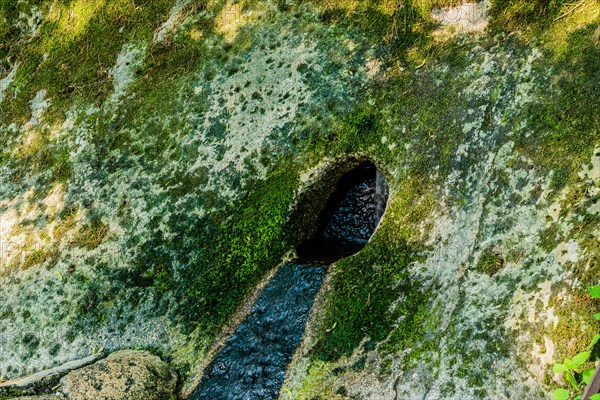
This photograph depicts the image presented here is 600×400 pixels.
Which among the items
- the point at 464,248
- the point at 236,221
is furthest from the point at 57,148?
the point at 464,248

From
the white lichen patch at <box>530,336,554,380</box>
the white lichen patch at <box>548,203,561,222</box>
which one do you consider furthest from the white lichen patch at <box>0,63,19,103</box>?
the white lichen patch at <box>530,336,554,380</box>

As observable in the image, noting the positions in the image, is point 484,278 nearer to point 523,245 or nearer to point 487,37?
point 523,245

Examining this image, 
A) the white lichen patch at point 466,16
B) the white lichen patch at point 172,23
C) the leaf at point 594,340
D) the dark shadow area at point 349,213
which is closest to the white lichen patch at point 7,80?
the white lichen patch at point 172,23

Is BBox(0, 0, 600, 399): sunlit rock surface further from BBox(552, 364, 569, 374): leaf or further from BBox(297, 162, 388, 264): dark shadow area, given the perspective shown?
BBox(297, 162, 388, 264): dark shadow area

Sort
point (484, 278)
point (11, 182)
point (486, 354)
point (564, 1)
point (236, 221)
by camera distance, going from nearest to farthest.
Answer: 1. point (486, 354)
2. point (484, 278)
3. point (564, 1)
4. point (236, 221)
5. point (11, 182)

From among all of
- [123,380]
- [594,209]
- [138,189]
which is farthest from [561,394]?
[138,189]

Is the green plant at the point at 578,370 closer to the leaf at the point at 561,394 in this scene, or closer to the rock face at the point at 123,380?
the leaf at the point at 561,394

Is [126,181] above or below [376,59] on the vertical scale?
above
